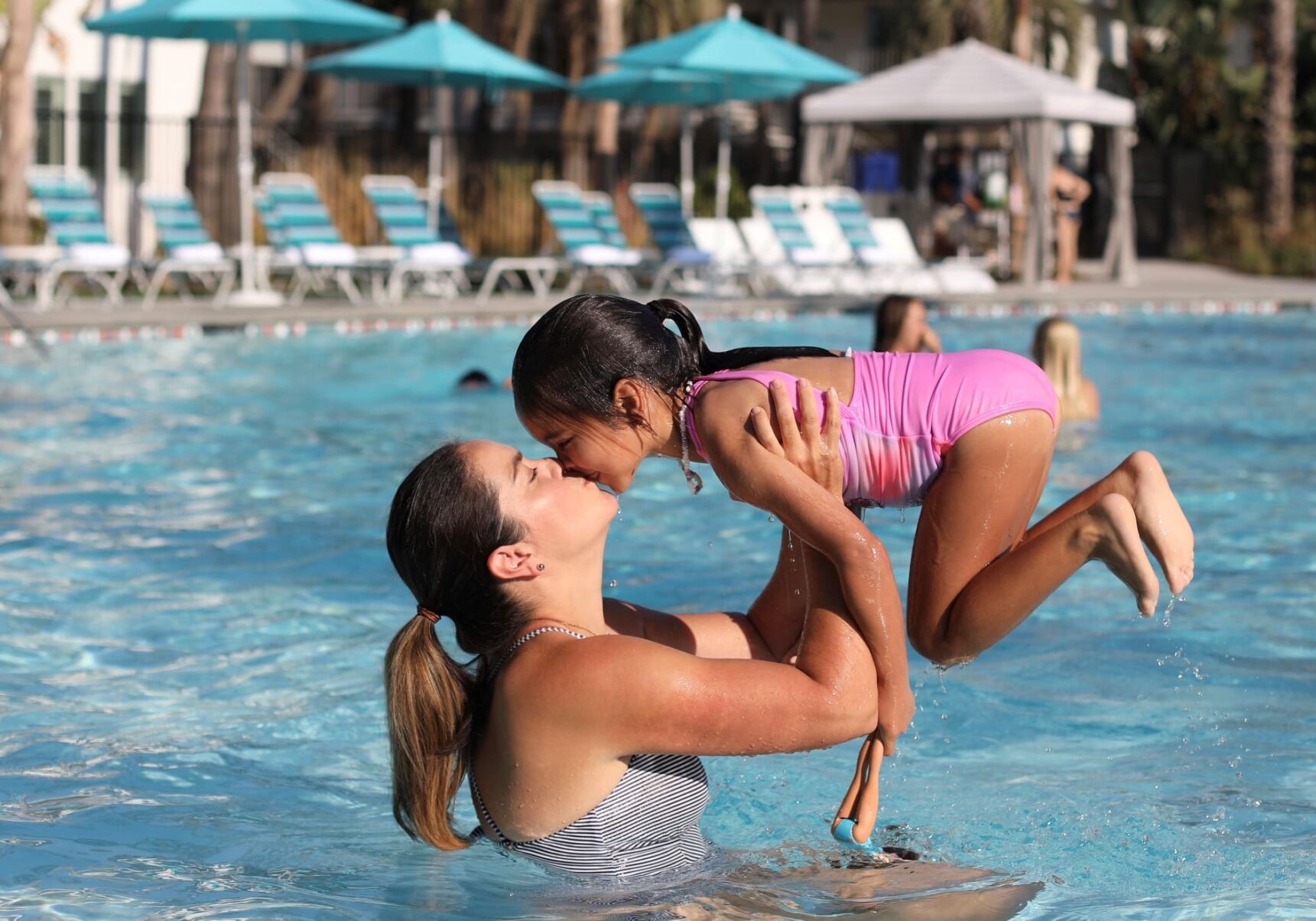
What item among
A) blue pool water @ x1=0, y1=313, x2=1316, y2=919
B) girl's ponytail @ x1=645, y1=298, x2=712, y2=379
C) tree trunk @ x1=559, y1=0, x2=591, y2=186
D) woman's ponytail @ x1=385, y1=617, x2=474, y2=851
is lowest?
blue pool water @ x1=0, y1=313, x2=1316, y2=919

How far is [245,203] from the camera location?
16953mm

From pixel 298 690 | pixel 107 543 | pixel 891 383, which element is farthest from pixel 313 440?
pixel 891 383

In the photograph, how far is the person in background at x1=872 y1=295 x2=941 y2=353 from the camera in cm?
898

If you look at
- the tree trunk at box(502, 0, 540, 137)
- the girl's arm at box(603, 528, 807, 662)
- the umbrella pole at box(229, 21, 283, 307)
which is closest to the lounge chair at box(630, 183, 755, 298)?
the umbrella pole at box(229, 21, 283, 307)

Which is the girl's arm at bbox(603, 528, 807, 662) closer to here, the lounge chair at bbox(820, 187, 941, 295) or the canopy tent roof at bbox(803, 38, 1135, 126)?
the lounge chair at bbox(820, 187, 941, 295)

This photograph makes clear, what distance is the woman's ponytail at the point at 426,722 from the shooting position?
3035 mm

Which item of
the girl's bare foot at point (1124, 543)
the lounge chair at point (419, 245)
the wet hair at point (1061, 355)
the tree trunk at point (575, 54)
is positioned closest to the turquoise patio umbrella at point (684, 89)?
the lounge chair at point (419, 245)

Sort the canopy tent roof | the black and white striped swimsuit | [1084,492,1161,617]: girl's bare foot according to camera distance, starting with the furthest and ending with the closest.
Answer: the canopy tent roof < [1084,492,1161,617]: girl's bare foot < the black and white striped swimsuit

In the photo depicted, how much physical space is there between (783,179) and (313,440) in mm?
18696

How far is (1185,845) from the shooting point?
419 cm

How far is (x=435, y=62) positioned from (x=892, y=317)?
11.2 m

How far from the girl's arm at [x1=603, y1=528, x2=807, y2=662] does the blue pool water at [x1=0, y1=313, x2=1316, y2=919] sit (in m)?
0.45

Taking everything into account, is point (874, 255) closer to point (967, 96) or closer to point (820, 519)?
point (967, 96)

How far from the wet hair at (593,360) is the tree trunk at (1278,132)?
79.4 feet
